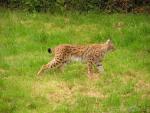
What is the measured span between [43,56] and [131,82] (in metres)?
2.99

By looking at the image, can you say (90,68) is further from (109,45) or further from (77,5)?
(77,5)

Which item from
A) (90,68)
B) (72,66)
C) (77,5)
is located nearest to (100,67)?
(90,68)

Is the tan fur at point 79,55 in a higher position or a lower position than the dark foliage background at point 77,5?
lower

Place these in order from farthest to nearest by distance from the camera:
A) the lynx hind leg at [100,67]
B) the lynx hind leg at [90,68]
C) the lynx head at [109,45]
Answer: the lynx head at [109,45], the lynx hind leg at [100,67], the lynx hind leg at [90,68]

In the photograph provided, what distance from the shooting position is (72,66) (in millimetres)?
15258

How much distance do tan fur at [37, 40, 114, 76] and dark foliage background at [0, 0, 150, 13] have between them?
5234 millimetres

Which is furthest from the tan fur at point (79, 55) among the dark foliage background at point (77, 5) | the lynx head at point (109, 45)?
the dark foliage background at point (77, 5)

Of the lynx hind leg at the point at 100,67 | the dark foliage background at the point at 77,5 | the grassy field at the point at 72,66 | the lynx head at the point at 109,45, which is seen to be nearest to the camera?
the grassy field at the point at 72,66

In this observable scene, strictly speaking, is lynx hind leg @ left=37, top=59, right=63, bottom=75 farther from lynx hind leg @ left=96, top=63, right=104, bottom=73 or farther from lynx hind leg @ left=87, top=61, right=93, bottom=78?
lynx hind leg @ left=96, top=63, right=104, bottom=73

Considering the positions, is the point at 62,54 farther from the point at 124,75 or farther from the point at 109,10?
the point at 109,10

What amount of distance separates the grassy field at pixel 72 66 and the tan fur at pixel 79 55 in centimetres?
22

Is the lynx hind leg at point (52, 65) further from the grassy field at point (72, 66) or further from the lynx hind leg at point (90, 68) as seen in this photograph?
the lynx hind leg at point (90, 68)

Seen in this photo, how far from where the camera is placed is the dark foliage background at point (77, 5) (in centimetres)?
2017

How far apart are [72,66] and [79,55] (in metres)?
0.54
